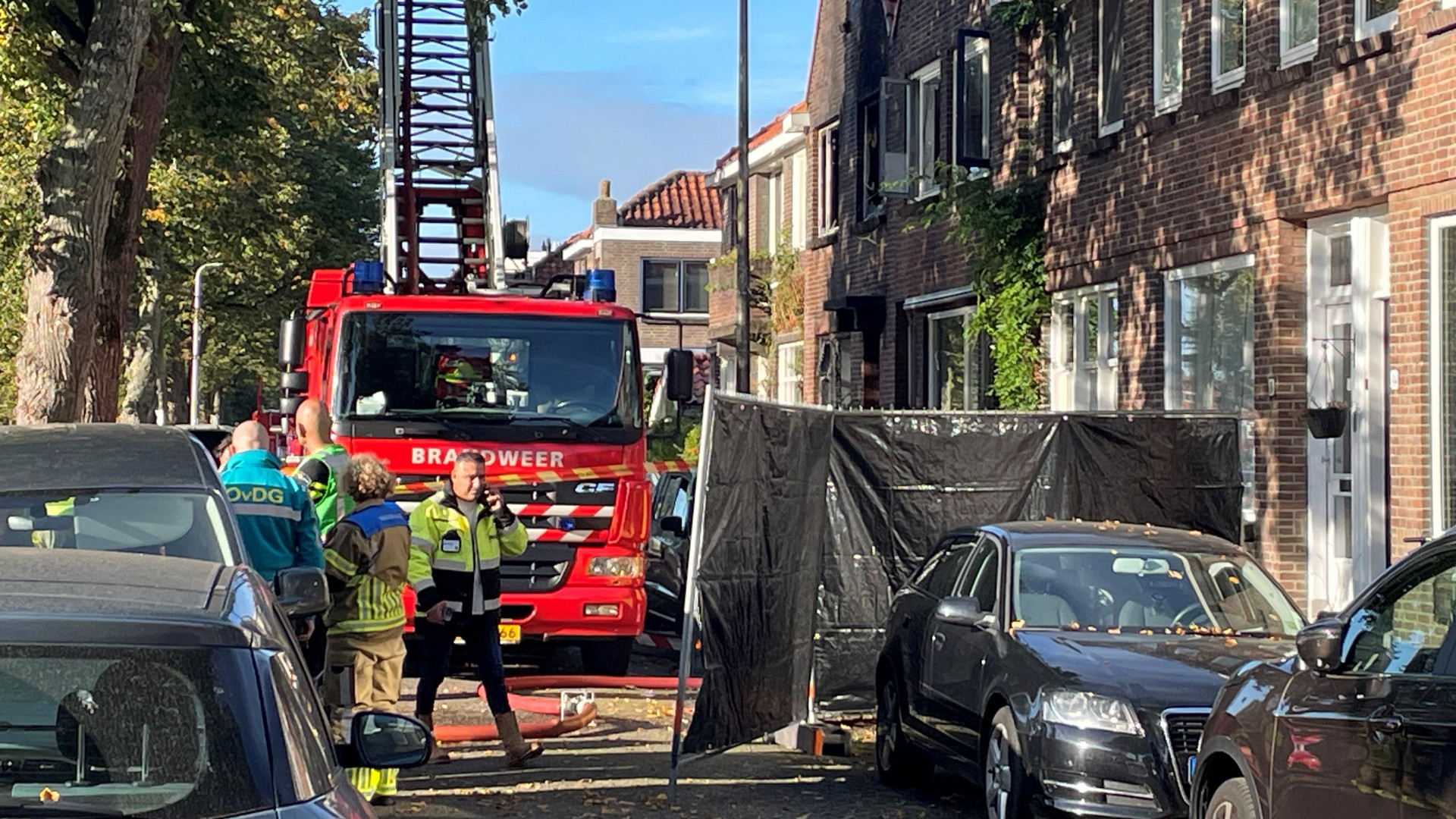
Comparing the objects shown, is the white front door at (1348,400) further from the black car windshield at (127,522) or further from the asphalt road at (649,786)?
the black car windshield at (127,522)

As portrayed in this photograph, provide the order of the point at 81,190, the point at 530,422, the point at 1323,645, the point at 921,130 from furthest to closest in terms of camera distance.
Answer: the point at 921,130
the point at 81,190
the point at 530,422
the point at 1323,645

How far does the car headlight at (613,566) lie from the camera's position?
13.1 m

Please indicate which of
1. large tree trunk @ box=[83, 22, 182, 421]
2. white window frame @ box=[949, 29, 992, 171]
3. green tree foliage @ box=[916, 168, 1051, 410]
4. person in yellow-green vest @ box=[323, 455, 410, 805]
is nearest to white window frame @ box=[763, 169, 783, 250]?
white window frame @ box=[949, 29, 992, 171]

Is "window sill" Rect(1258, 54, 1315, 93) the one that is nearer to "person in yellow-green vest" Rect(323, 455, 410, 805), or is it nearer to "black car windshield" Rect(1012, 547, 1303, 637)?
"black car windshield" Rect(1012, 547, 1303, 637)

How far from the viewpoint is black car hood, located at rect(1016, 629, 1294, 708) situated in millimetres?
8195

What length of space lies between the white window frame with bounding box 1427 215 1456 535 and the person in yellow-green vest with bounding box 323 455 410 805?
713cm

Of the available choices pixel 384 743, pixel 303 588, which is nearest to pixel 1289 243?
pixel 303 588

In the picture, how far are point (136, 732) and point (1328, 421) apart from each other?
11.6 meters

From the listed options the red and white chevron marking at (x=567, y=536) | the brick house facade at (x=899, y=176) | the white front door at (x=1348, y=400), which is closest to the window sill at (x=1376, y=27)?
the white front door at (x=1348, y=400)

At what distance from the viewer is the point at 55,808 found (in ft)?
11.4

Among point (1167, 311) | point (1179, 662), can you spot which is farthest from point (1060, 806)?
point (1167, 311)

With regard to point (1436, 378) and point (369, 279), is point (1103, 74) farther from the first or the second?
point (369, 279)

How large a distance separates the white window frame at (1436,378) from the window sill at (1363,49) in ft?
4.34

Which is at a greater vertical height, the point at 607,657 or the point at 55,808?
the point at 55,808
